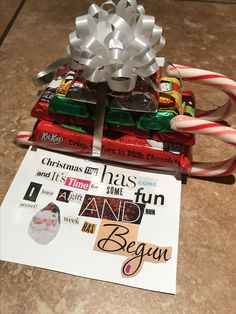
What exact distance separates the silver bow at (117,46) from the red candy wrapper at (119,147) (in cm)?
10

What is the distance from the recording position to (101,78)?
549 mm

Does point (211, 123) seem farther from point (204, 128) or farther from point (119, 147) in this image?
point (119, 147)

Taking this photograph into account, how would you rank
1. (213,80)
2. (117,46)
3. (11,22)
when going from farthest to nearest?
(11,22)
(213,80)
(117,46)

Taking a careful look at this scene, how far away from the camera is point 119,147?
62cm

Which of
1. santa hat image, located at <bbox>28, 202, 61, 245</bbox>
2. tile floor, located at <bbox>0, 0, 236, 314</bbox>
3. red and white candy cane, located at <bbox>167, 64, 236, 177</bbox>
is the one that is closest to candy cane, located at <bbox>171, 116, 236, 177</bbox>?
red and white candy cane, located at <bbox>167, 64, 236, 177</bbox>

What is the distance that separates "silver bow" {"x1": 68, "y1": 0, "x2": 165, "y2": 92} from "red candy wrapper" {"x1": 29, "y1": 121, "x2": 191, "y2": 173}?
0.33 feet

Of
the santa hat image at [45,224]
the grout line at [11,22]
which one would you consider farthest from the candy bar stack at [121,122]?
the grout line at [11,22]

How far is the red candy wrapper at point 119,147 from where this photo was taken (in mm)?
617

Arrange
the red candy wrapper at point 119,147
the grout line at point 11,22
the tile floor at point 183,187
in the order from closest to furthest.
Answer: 1. the tile floor at point 183,187
2. the red candy wrapper at point 119,147
3. the grout line at point 11,22

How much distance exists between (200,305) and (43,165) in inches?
13.3

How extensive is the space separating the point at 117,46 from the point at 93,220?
0.26 metres

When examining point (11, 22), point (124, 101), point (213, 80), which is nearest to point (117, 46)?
point (124, 101)

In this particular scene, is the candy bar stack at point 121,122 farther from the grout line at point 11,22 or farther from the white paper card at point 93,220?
the grout line at point 11,22

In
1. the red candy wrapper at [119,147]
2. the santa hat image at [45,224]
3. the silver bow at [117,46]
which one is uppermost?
the silver bow at [117,46]
